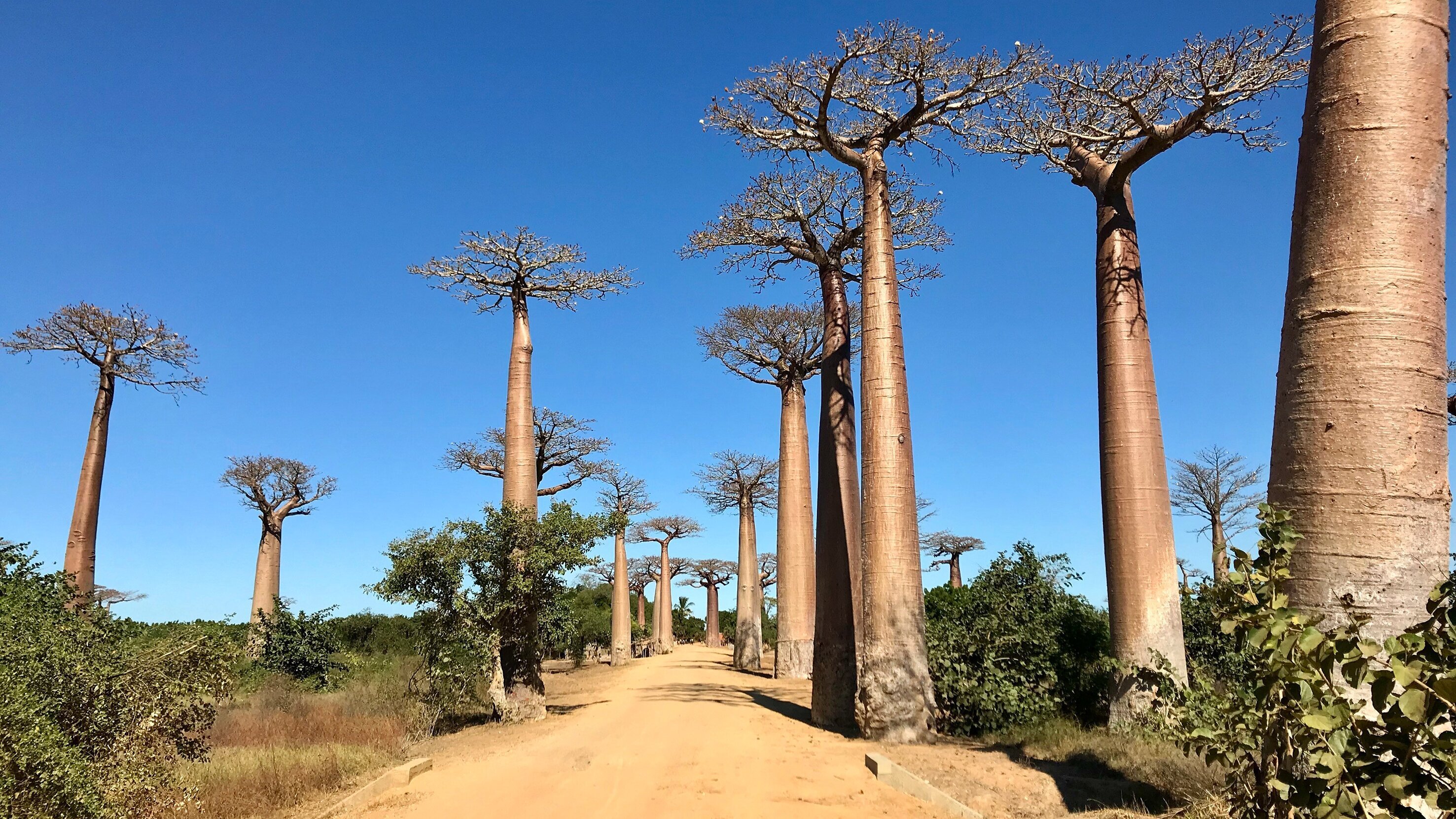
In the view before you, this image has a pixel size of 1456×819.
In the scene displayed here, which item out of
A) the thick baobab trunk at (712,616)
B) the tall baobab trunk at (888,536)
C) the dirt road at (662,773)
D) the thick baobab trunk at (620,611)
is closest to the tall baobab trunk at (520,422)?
the dirt road at (662,773)

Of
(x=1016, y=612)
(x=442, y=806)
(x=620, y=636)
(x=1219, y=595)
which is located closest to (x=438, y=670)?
(x=442, y=806)

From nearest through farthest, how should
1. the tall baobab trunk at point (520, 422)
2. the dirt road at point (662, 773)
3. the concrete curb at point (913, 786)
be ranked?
the concrete curb at point (913, 786)
the dirt road at point (662, 773)
the tall baobab trunk at point (520, 422)

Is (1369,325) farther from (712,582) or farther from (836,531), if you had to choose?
(712,582)

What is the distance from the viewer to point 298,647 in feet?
50.9

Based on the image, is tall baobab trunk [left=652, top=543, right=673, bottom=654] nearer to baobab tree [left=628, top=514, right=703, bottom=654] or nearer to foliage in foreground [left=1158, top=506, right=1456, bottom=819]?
baobab tree [left=628, top=514, right=703, bottom=654]

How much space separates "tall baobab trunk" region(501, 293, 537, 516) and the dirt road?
332 centimetres

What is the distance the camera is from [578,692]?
15.6 m

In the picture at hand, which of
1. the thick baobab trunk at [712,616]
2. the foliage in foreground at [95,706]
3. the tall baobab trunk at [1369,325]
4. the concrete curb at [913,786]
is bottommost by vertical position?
the thick baobab trunk at [712,616]

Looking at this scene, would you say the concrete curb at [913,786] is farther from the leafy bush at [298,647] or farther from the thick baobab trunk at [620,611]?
the thick baobab trunk at [620,611]

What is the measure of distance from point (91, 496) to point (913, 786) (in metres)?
13.9

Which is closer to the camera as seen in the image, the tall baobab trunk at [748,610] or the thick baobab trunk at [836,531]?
the thick baobab trunk at [836,531]

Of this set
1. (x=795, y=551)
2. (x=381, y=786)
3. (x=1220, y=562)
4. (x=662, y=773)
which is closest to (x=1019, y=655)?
(x=662, y=773)

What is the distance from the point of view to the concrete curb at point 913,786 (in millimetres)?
5387

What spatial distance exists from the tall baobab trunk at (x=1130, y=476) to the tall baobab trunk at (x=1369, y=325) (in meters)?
4.73
